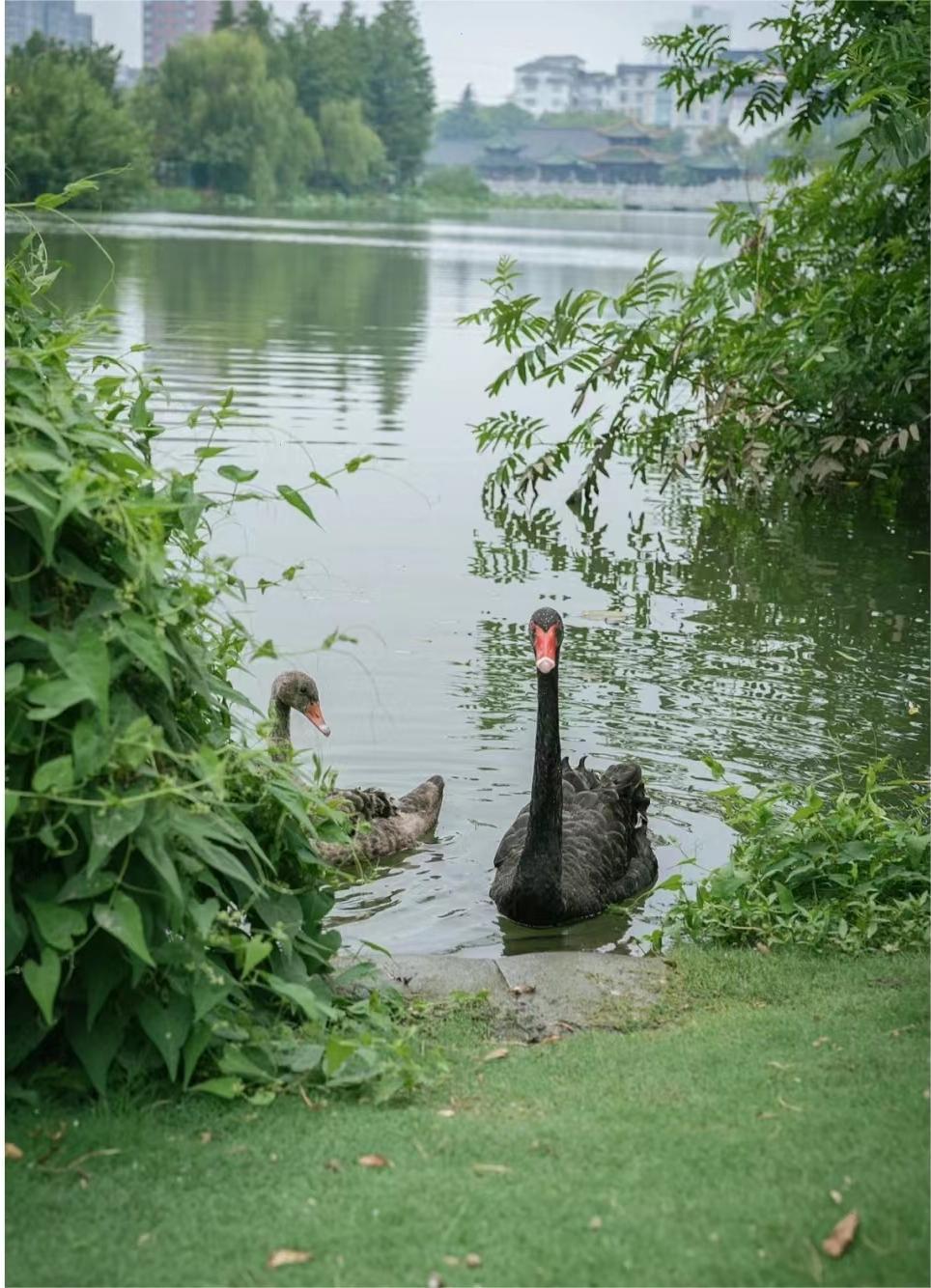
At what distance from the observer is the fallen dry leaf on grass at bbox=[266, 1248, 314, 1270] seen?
2700 mm

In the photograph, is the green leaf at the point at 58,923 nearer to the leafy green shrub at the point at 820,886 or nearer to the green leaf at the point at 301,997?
the green leaf at the point at 301,997

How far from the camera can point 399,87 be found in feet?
253

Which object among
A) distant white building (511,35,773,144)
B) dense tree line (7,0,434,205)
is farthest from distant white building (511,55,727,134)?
dense tree line (7,0,434,205)

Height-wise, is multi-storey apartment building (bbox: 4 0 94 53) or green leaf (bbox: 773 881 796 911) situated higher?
multi-storey apartment building (bbox: 4 0 94 53)

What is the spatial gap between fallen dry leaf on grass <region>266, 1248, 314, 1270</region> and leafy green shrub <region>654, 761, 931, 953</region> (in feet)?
6.79

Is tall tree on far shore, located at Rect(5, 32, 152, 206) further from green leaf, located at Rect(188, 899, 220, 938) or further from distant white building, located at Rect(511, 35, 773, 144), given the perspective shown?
green leaf, located at Rect(188, 899, 220, 938)

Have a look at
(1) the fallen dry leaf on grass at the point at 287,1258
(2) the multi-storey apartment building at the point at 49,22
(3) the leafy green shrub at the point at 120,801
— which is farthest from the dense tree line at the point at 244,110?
Answer: (1) the fallen dry leaf on grass at the point at 287,1258

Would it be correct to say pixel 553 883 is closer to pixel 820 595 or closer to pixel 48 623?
pixel 48 623

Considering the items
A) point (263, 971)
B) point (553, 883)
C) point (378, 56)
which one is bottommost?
point (553, 883)

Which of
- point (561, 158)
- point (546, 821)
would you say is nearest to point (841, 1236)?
point (546, 821)

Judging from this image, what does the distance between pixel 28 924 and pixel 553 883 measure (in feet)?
8.11

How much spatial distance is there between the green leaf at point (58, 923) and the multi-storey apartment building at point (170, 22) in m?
71.4

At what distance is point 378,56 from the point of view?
7712cm

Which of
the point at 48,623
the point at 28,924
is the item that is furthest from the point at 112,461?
the point at 28,924
